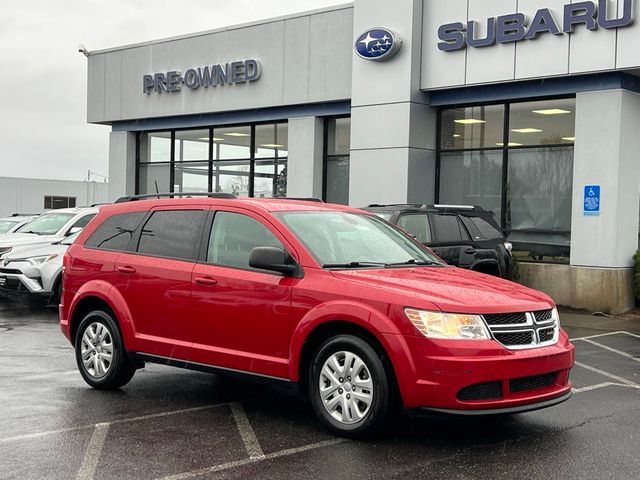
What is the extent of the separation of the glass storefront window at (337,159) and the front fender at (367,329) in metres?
13.5

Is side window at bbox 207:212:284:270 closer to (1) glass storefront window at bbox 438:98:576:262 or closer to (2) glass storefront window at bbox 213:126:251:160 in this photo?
(1) glass storefront window at bbox 438:98:576:262


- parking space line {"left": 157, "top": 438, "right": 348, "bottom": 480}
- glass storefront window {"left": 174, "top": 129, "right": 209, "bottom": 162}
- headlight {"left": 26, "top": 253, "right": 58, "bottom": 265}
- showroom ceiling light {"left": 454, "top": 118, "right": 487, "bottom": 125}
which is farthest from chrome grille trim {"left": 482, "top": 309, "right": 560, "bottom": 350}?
glass storefront window {"left": 174, "top": 129, "right": 209, "bottom": 162}

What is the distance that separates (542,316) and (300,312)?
176 centimetres

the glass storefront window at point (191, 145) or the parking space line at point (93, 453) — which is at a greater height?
the glass storefront window at point (191, 145)

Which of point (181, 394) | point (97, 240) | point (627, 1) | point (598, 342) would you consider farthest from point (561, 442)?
point (627, 1)

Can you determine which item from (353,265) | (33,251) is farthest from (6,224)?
(353,265)

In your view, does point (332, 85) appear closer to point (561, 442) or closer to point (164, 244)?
point (164, 244)

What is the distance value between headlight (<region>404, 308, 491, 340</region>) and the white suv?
10287mm

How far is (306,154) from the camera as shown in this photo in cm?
2008

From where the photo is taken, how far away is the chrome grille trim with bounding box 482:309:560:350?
231 inches

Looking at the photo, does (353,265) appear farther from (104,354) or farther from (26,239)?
(26,239)

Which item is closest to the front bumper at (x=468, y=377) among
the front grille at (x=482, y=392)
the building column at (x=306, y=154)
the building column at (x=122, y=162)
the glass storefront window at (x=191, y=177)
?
the front grille at (x=482, y=392)

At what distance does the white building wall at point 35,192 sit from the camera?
55906 mm

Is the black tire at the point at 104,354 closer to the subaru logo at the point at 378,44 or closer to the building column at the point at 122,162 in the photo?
the subaru logo at the point at 378,44
